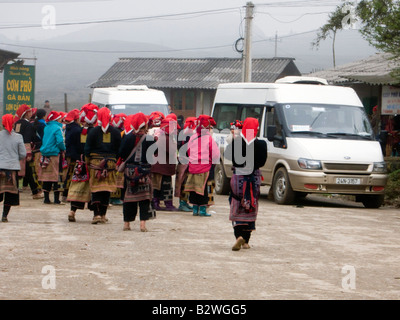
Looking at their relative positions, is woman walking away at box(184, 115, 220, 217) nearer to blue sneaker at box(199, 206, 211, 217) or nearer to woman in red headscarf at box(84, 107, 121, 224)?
blue sneaker at box(199, 206, 211, 217)

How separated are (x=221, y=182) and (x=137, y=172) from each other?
7833 millimetres

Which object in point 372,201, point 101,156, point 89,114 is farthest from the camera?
point 372,201

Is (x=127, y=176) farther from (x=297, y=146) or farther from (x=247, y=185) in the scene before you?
(x=297, y=146)

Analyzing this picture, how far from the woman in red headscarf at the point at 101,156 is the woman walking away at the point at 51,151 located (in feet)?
10.1

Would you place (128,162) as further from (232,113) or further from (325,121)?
(232,113)

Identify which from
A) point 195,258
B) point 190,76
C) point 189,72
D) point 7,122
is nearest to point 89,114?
point 7,122

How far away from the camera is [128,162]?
12.6 meters

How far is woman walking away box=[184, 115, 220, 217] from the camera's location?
1526 centimetres

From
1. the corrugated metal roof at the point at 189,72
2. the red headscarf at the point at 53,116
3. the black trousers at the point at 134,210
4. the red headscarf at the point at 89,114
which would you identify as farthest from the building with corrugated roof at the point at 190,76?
the black trousers at the point at 134,210

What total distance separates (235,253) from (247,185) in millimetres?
919

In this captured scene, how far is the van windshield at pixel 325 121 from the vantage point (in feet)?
58.0

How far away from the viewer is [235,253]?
10.8 m

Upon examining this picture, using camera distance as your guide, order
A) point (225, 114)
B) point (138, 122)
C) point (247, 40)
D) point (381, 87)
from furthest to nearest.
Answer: point (247, 40) → point (381, 87) → point (225, 114) → point (138, 122)

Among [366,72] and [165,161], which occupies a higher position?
[366,72]
